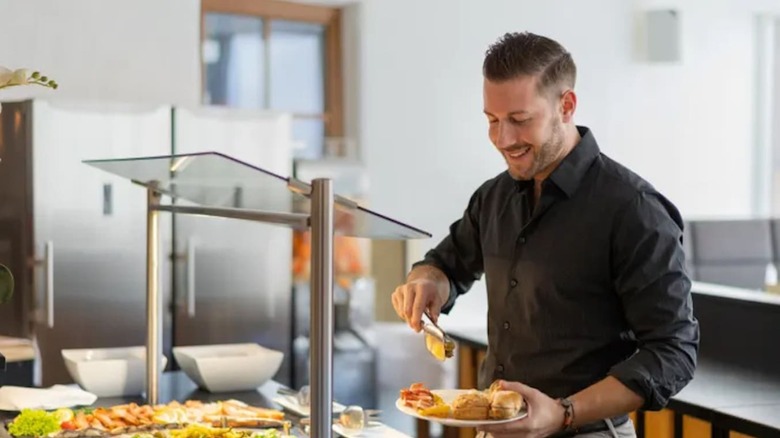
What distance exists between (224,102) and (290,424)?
3583 mm

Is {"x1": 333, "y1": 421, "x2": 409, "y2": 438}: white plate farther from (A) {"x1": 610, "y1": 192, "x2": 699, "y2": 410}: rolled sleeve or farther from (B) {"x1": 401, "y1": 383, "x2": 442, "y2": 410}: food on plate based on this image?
(A) {"x1": 610, "y1": 192, "x2": 699, "y2": 410}: rolled sleeve

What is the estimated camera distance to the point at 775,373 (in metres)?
3.23

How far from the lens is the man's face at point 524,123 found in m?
1.81

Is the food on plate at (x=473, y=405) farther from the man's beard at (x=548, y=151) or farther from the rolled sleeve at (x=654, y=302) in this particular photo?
the man's beard at (x=548, y=151)

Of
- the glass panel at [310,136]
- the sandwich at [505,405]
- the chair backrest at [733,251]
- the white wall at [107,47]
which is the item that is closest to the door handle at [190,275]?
the white wall at [107,47]

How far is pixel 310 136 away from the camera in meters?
5.91

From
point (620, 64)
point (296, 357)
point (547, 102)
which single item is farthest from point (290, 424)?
point (620, 64)

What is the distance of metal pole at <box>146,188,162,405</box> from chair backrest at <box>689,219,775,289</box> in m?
4.33

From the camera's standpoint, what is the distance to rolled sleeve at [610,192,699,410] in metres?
1.73

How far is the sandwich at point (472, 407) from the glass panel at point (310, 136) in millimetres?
4156

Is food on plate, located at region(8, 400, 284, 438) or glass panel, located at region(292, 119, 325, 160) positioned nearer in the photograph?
food on plate, located at region(8, 400, 284, 438)

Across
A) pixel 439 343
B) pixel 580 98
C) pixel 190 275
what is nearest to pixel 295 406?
pixel 439 343

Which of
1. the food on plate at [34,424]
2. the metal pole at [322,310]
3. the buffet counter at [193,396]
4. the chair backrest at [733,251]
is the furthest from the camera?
the chair backrest at [733,251]

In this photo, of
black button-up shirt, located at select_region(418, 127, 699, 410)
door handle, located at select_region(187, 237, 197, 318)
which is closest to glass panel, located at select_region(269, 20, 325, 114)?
door handle, located at select_region(187, 237, 197, 318)
